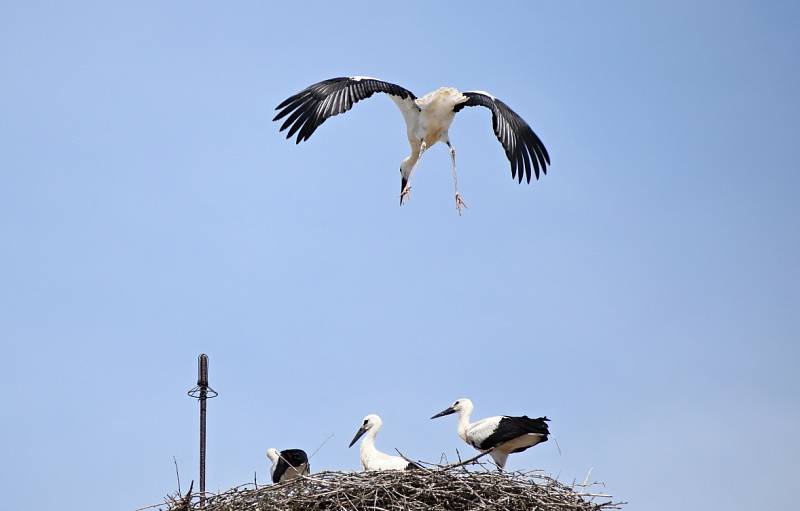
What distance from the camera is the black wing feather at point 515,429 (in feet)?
44.5

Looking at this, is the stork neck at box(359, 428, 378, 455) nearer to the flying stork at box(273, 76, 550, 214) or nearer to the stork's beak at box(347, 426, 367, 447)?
the stork's beak at box(347, 426, 367, 447)

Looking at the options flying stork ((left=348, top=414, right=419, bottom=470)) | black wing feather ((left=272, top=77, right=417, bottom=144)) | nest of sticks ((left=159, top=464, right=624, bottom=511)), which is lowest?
nest of sticks ((left=159, top=464, right=624, bottom=511))

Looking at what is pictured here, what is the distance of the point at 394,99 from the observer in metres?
14.7

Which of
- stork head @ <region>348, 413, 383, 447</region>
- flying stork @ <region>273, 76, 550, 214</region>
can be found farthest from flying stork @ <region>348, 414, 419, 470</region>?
flying stork @ <region>273, 76, 550, 214</region>

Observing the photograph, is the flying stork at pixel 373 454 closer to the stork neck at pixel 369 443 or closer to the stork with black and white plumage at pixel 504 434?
the stork neck at pixel 369 443

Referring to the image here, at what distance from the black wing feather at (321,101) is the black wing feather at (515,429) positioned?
319cm

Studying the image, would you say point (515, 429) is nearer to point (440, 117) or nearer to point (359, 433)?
point (359, 433)

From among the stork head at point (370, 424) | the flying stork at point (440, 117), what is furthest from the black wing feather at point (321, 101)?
the stork head at point (370, 424)

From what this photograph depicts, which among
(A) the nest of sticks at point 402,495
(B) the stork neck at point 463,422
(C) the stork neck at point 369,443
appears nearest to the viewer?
(A) the nest of sticks at point 402,495

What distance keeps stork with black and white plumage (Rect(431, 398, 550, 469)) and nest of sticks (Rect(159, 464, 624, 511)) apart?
2.48m

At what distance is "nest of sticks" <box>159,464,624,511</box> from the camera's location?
10.5 m

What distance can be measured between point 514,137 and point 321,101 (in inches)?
84.2

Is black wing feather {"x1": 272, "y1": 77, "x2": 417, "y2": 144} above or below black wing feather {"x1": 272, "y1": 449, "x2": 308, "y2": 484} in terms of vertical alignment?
above

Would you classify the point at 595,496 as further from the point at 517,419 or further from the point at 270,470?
the point at 270,470
